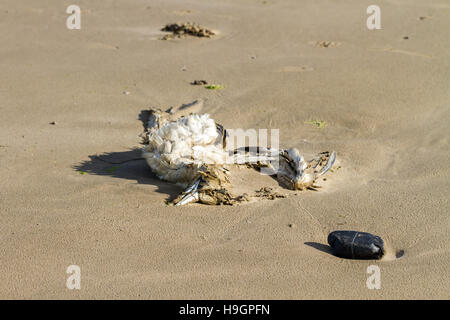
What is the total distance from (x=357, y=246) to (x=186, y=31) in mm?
5846

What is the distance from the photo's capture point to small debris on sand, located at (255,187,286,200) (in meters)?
4.35

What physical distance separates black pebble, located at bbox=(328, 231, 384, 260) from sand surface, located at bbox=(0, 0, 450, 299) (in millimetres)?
64

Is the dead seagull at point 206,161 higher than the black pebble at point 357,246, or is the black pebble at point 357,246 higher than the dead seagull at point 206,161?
the dead seagull at point 206,161

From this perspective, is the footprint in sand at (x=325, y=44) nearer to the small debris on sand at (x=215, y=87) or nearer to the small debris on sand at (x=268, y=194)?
the small debris on sand at (x=215, y=87)

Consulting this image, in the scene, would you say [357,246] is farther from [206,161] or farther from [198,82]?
[198,82]

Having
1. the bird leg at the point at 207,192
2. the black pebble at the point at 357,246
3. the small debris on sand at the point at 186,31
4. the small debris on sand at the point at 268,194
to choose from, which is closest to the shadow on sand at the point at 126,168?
the bird leg at the point at 207,192

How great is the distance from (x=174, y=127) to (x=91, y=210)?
0.99m

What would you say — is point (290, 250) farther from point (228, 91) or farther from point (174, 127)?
point (228, 91)

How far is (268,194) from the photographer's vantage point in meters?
4.38

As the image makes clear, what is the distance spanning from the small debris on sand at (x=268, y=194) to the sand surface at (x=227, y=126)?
0.25ft

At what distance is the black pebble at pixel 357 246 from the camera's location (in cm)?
355

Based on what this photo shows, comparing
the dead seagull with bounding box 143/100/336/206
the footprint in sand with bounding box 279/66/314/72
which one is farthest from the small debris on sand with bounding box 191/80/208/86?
the dead seagull with bounding box 143/100/336/206

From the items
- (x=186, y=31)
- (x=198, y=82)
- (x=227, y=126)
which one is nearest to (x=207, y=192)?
(x=227, y=126)
